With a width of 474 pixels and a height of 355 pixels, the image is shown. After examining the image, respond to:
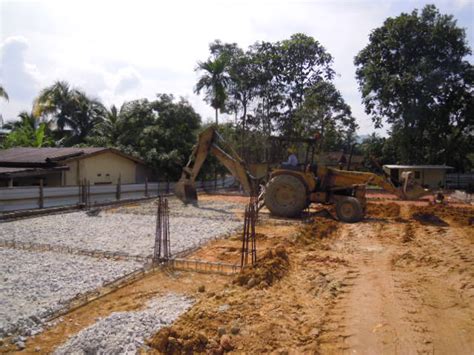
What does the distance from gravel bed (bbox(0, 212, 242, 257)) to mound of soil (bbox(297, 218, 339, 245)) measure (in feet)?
7.22

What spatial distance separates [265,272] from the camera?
7.02 meters

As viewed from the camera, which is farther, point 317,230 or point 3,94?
point 3,94

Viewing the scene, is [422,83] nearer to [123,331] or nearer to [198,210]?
[198,210]

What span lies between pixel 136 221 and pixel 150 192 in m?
10.7

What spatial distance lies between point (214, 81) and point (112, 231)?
21.5m

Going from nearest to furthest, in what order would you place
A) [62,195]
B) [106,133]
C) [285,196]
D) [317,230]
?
[317,230], [285,196], [62,195], [106,133]

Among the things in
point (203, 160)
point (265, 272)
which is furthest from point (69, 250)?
point (203, 160)

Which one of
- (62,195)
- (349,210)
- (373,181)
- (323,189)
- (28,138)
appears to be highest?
(28,138)

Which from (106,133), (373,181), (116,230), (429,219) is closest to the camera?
(116,230)

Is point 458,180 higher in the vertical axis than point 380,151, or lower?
lower

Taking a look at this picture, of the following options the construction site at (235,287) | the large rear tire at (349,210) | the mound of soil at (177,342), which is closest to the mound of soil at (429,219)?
the construction site at (235,287)

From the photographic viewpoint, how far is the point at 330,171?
15.0 metres

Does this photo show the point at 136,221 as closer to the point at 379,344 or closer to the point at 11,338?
the point at 11,338

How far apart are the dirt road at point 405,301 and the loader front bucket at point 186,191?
10.7 meters
